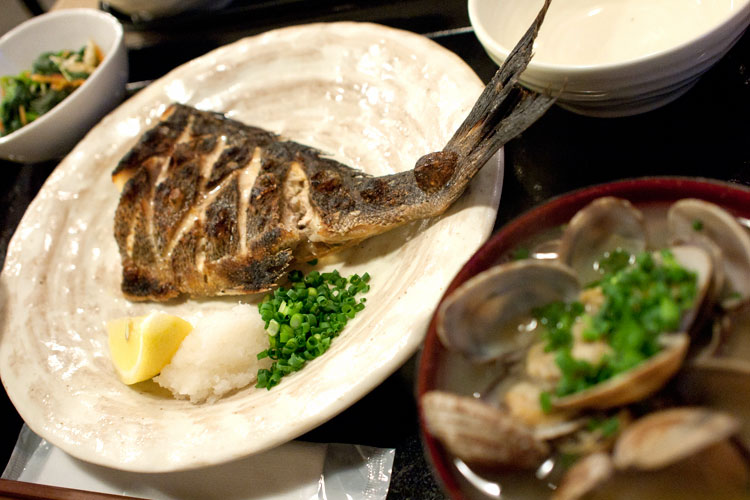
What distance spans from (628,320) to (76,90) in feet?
10.9

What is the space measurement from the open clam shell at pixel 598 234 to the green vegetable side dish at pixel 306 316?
3.12 feet

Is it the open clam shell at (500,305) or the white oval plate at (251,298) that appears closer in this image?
the open clam shell at (500,305)

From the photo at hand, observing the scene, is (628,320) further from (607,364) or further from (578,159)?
(578,159)

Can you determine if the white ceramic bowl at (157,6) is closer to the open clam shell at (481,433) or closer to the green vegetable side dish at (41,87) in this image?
the green vegetable side dish at (41,87)

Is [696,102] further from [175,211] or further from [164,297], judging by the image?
[164,297]

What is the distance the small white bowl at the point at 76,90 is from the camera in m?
3.12

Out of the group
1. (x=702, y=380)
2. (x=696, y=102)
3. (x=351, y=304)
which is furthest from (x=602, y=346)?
(x=696, y=102)

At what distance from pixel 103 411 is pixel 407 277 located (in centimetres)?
123

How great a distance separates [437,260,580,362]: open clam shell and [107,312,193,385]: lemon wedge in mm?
1352

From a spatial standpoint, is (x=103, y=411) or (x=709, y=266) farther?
(x=103, y=411)

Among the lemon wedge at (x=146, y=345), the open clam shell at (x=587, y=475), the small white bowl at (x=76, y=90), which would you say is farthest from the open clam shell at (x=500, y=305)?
the small white bowl at (x=76, y=90)

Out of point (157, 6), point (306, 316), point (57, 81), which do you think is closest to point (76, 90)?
point (57, 81)

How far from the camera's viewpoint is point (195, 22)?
11.2ft

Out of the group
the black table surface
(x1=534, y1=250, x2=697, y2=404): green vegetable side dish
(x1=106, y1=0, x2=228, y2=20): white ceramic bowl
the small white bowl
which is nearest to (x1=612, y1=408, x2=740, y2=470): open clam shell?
(x1=534, y1=250, x2=697, y2=404): green vegetable side dish
